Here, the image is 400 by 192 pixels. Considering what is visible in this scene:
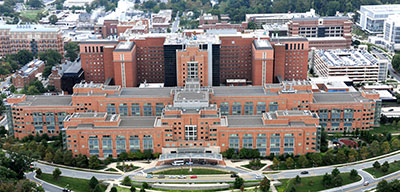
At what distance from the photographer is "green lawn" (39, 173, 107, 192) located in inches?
4857

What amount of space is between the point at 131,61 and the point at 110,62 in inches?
442

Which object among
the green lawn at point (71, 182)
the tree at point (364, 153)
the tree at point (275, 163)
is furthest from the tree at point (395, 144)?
the green lawn at point (71, 182)

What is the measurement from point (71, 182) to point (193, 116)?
115 ft

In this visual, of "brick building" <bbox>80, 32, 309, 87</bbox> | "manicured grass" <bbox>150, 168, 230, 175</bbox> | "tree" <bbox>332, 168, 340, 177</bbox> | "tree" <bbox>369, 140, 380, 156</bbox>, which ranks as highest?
"brick building" <bbox>80, 32, 309, 87</bbox>

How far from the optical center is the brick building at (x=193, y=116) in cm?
13662

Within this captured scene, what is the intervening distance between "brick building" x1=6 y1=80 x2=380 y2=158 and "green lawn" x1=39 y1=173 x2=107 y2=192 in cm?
1200

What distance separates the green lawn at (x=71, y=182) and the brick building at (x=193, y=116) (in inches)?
472

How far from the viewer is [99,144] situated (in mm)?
137125

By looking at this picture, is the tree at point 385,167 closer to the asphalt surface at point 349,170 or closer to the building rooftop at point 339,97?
the asphalt surface at point 349,170

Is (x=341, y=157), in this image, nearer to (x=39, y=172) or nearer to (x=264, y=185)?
(x=264, y=185)

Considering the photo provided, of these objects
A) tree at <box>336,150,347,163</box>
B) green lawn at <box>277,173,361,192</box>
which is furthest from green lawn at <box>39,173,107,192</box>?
tree at <box>336,150,347,163</box>

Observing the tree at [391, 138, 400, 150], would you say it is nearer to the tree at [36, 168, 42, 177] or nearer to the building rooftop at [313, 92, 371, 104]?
the building rooftop at [313, 92, 371, 104]

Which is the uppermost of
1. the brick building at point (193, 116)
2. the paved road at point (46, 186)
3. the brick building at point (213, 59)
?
the brick building at point (213, 59)

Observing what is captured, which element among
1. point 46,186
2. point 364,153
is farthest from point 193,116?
point 364,153
